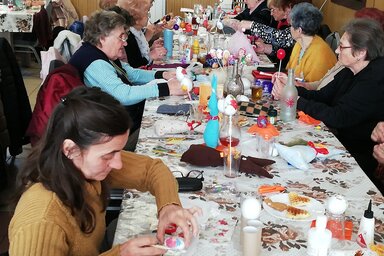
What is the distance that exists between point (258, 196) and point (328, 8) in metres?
5.03

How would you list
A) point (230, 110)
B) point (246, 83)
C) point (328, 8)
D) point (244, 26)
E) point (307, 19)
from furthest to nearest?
point (328, 8), point (244, 26), point (307, 19), point (246, 83), point (230, 110)

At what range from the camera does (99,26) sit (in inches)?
104

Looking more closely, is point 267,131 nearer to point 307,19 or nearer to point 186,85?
point 186,85

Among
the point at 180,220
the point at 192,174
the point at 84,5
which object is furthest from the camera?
the point at 84,5

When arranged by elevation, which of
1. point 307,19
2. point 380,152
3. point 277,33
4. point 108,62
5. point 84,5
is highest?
point 307,19

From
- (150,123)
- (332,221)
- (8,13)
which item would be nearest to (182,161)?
(150,123)

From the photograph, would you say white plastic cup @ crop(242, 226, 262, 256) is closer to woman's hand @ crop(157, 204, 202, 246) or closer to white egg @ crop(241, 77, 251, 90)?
woman's hand @ crop(157, 204, 202, 246)

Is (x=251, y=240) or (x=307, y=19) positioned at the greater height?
(x=307, y=19)

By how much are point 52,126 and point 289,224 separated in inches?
28.6

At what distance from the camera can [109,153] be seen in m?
1.28

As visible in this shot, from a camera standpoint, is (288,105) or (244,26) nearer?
(288,105)

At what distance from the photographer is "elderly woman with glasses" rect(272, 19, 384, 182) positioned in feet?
8.04

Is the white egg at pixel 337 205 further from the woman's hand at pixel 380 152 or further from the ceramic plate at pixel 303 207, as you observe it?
the woman's hand at pixel 380 152

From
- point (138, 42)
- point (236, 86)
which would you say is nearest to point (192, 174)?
point (236, 86)
